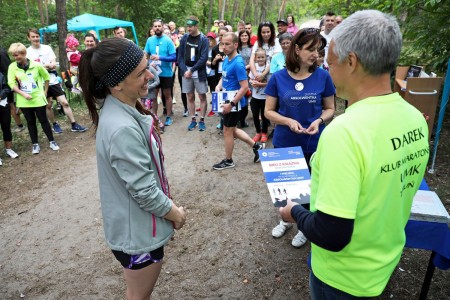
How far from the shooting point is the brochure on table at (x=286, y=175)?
6.55 feet

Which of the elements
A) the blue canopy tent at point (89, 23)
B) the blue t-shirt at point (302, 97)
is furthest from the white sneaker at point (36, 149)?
the blue canopy tent at point (89, 23)

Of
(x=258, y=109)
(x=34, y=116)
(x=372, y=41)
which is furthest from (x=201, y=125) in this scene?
(x=372, y=41)

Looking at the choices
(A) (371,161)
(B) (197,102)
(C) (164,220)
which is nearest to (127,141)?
(C) (164,220)

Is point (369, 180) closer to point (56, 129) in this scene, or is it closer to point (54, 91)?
point (54, 91)

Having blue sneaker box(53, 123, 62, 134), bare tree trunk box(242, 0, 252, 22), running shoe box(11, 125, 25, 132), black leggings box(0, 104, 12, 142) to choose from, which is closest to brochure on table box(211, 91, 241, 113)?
black leggings box(0, 104, 12, 142)

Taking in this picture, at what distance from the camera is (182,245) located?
352 centimetres

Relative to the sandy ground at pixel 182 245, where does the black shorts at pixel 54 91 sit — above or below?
above

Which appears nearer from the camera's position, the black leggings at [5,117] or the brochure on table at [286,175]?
the brochure on table at [286,175]

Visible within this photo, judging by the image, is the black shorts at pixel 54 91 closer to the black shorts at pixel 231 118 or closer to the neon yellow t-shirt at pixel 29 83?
the neon yellow t-shirt at pixel 29 83

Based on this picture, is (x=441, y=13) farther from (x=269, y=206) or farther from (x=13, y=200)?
(x=13, y=200)

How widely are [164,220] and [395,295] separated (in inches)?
83.8

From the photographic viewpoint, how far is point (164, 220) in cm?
180

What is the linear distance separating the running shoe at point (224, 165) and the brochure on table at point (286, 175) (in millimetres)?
2880

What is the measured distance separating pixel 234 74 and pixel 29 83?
3.72 m
